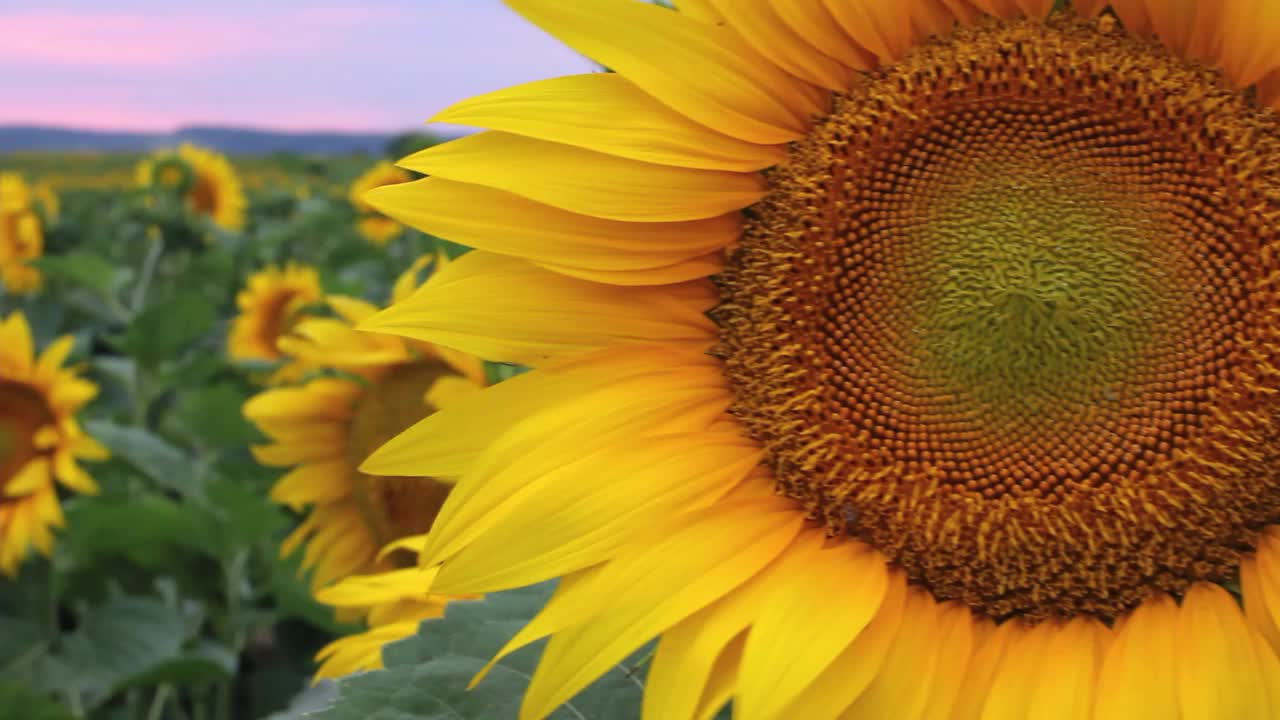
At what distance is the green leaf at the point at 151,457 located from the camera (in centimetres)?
333

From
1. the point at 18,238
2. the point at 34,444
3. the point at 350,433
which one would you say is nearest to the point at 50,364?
the point at 34,444

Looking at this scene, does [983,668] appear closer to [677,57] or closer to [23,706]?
[677,57]

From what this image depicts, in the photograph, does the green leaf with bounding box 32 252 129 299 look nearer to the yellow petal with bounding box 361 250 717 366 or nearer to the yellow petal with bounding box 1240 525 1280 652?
the yellow petal with bounding box 361 250 717 366

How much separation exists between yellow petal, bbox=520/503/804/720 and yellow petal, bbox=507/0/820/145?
0.38 m

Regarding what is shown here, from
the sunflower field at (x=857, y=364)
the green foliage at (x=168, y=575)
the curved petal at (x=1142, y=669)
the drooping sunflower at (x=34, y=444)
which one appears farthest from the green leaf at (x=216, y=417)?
the curved petal at (x=1142, y=669)

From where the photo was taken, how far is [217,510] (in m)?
3.14

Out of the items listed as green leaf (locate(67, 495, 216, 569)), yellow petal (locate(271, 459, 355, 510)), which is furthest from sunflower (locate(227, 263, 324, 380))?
yellow petal (locate(271, 459, 355, 510))

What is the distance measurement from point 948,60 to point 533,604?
2.34ft

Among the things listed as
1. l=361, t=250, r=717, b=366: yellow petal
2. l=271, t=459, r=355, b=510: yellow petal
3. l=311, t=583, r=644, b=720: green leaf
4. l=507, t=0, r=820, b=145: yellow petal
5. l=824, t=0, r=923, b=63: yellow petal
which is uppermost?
l=824, t=0, r=923, b=63: yellow petal

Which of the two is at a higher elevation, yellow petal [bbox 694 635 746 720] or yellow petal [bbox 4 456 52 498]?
yellow petal [bbox 694 635 746 720]

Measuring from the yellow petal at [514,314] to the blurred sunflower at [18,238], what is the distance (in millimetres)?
6813

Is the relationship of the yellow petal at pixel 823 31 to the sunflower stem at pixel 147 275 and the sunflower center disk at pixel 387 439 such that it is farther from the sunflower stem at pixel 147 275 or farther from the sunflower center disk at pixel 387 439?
the sunflower stem at pixel 147 275

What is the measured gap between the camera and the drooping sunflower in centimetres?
Result: 368

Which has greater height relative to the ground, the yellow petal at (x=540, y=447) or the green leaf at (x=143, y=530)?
the yellow petal at (x=540, y=447)
